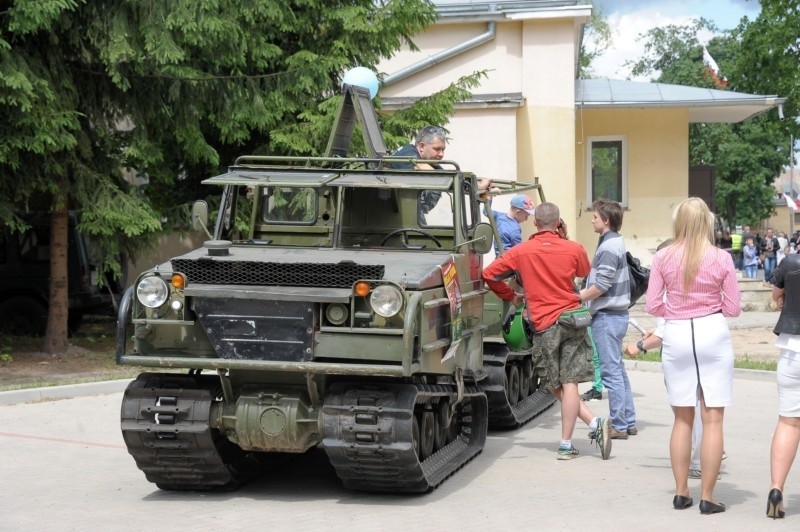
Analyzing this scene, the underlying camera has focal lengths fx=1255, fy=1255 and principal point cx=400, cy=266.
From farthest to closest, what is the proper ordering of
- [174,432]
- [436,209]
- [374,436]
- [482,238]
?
[436,209] < [482,238] < [174,432] < [374,436]

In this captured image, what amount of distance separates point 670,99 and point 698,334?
2014 cm

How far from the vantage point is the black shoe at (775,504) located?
311 inches

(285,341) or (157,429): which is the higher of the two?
(285,341)

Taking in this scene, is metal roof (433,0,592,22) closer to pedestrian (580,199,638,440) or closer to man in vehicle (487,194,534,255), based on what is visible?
man in vehicle (487,194,534,255)

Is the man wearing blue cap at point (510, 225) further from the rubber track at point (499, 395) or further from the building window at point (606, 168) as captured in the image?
the building window at point (606, 168)

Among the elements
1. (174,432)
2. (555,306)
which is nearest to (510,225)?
(555,306)

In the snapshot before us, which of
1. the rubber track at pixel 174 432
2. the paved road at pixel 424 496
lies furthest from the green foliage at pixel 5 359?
the rubber track at pixel 174 432

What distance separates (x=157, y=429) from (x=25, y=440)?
3619 millimetres

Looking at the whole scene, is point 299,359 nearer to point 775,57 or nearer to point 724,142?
point 775,57

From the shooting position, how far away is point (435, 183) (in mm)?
9805

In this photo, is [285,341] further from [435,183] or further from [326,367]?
[435,183]

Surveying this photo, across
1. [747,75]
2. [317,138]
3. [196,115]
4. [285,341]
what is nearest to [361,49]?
[317,138]

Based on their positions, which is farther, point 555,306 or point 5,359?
point 5,359

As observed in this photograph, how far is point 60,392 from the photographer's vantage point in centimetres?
1441
